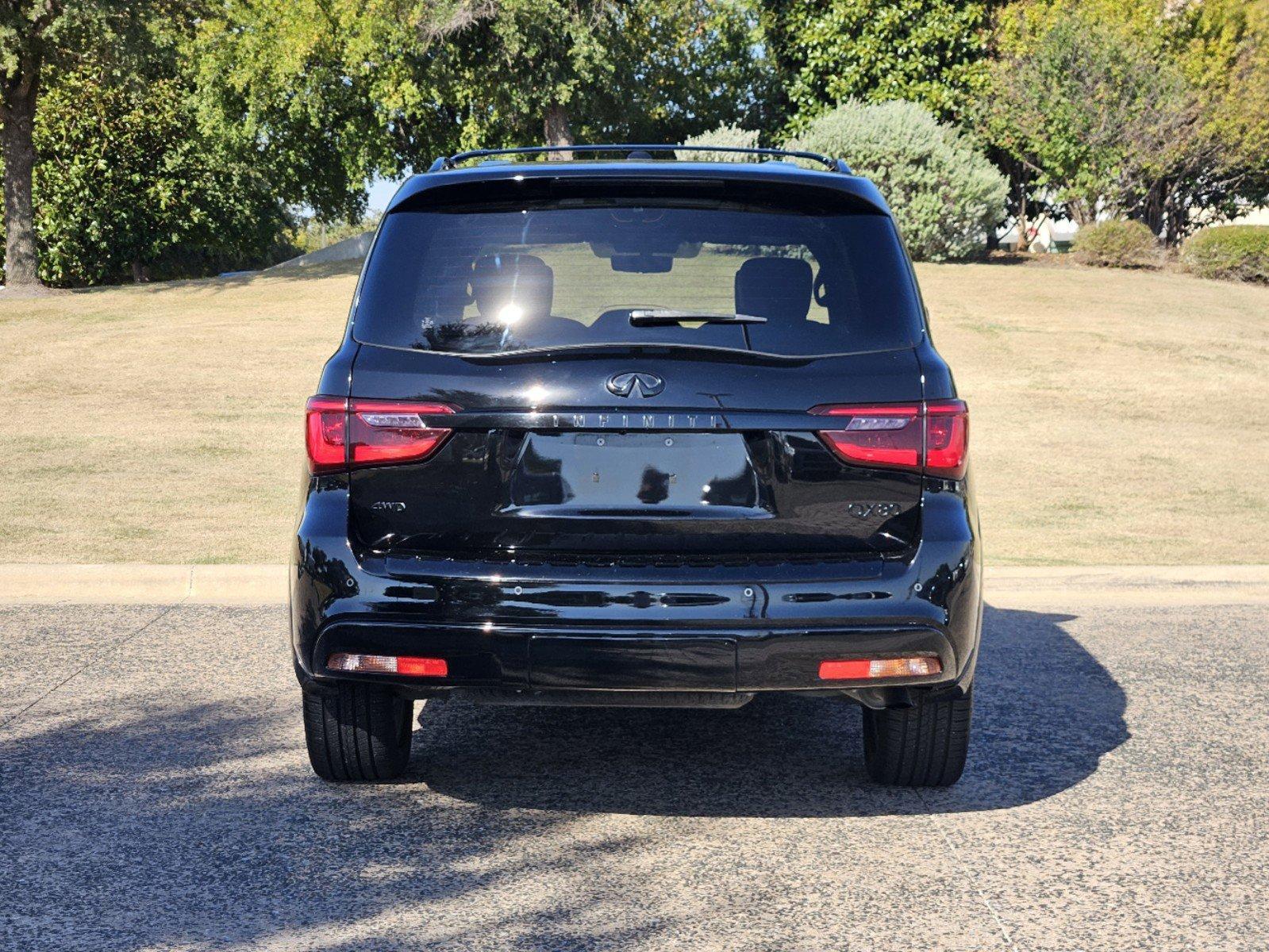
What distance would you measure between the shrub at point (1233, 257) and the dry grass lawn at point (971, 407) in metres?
1.80

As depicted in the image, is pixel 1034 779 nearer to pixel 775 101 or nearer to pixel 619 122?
pixel 619 122

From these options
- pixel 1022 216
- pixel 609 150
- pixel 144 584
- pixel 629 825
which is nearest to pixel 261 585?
pixel 144 584

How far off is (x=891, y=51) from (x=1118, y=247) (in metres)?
8.63

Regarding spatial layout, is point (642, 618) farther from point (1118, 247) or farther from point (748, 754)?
point (1118, 247)

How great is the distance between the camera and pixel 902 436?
13.0 feet

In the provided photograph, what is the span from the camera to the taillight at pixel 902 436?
3.92 metres

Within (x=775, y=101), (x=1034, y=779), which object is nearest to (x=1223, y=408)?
(x=1034, y=779)

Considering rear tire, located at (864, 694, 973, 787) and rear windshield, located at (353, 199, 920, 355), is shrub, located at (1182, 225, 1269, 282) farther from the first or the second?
rear windshield, located at (353, 199, 920, 355)

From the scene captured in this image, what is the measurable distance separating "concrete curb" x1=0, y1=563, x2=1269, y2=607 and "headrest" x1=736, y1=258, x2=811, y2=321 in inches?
177

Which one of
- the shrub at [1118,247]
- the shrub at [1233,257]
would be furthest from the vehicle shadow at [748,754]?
the shrub at [1233,257]

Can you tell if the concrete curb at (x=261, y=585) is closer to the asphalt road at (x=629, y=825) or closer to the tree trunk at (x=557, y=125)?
the asphalt road at (x=629, y=825)

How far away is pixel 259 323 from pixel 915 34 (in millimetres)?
19395

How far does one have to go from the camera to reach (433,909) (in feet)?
12.1

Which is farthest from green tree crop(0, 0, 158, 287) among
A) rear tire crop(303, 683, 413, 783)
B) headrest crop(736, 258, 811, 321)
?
headrest crop(736, 258, 811, 321)
